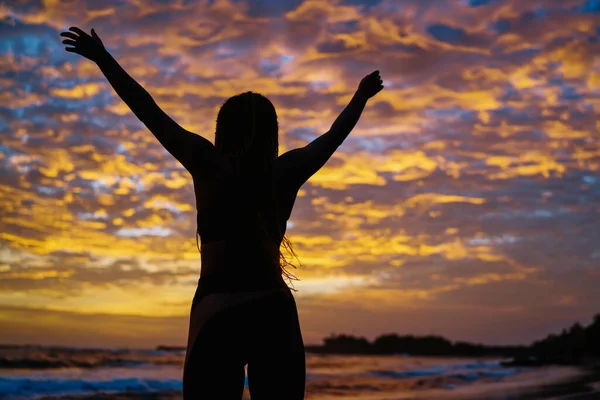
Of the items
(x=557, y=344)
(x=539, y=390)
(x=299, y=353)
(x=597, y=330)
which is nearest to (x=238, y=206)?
(x=299, y=353)

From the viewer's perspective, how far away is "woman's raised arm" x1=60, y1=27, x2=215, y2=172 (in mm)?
1936

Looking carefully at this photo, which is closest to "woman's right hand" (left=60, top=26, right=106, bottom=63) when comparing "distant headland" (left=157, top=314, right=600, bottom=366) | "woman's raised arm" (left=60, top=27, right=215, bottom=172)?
"woman's raised arm" (left=60, top=27, right=215, bottom=172)

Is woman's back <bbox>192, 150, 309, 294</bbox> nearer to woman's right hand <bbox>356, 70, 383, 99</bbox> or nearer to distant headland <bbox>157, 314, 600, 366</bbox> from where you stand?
woman's right hand <bbox>356, 70, 383, 99</bbox>

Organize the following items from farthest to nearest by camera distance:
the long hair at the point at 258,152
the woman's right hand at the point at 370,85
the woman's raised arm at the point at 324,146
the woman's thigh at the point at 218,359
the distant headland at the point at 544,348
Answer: the distant headland at the point at 544,348
the woman's right hand at the point at 370,85
the woman's raised arm at the point at 324,146
the long hair at the point at 258,152
the woman's thigh at the point at 218,359

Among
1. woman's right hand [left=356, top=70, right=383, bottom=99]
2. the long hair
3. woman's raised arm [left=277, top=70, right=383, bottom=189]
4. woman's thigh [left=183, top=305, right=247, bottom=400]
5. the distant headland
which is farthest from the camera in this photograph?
the distant headland

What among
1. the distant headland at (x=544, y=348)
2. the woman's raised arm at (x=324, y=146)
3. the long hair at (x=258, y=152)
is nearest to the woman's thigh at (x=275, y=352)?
the long hair at (x=258, y=152)

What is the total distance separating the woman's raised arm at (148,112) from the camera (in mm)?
1936

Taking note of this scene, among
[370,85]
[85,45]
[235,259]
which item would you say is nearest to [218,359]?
[235,259]

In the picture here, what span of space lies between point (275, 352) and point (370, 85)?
1265mm

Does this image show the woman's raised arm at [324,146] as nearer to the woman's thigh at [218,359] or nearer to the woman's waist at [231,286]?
the woman's waist at [231,286]

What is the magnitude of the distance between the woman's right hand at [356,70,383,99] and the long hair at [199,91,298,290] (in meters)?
0.61

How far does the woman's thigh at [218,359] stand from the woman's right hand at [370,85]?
1150 millimetres

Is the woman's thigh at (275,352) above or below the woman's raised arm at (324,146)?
below

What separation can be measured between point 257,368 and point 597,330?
33199 millimetres
